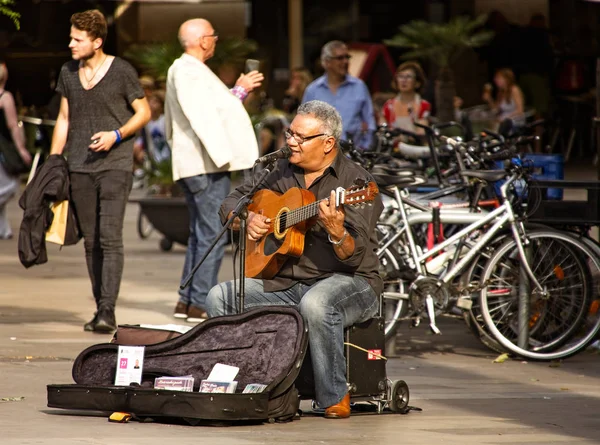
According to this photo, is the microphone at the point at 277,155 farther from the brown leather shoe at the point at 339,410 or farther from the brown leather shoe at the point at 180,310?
the brown leather shoe at the point at 180,310

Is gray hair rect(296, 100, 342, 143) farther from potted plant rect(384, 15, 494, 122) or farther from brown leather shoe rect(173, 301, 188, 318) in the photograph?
potted plant rect(384, 15, 494, 122)

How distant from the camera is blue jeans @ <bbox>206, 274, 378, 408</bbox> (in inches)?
270

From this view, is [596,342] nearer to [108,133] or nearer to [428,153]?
[428,153]

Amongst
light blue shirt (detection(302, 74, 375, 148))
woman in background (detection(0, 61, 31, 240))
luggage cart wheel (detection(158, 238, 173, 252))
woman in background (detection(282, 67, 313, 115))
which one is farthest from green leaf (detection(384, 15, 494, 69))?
light blue shirt (detection(302, 74, 375, 148))

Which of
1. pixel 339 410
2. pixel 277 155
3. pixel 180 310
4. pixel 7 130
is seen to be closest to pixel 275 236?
pixel 277 155

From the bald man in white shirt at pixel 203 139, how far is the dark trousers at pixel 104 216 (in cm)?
58

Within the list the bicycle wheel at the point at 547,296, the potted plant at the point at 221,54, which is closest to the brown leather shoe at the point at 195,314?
the bicycle wheel at the point at 547,296

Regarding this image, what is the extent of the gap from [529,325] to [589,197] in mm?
855

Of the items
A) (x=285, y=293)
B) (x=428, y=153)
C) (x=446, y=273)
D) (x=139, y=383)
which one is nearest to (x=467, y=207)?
(x=446, y=273)

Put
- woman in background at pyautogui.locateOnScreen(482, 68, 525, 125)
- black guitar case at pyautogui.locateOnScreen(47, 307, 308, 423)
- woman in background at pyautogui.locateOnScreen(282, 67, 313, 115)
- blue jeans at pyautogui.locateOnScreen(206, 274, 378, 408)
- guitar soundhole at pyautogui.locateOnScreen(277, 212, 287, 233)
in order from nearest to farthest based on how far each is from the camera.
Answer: black guitar case at pyautogui.locateOnScreen(47, 307, 308, 423), blue jeans at pyautogui.locateOnScreen(206, 274, 378, 408), guitar soundhole at pyautogui.locateOnScreen(277, 212, 287, 233), woman in background at pyautogui.locateOnScreen(282, 67, 313, 115), woman in background at pyautogui.locateOnScreen(482, 68, 525, 125)

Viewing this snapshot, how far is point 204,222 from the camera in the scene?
10281mm

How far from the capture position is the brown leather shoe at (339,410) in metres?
6.94

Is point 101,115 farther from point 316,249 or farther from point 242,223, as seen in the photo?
point 316,249

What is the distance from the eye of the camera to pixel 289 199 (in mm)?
7121
